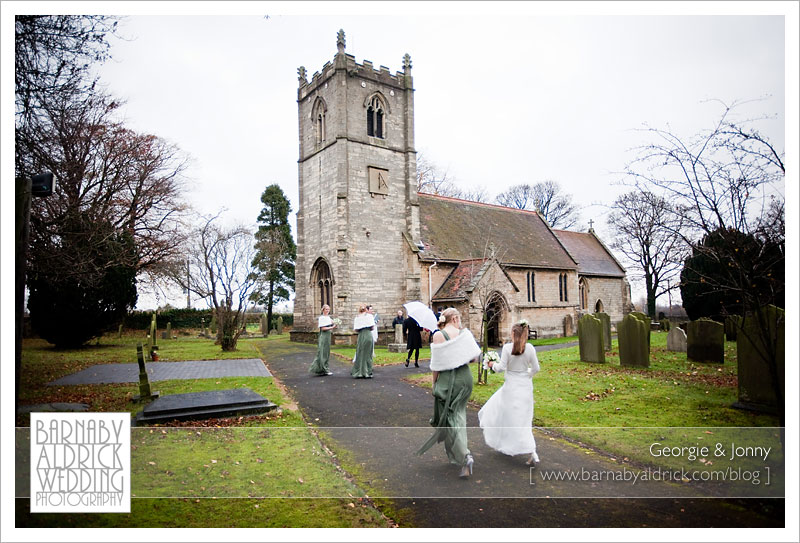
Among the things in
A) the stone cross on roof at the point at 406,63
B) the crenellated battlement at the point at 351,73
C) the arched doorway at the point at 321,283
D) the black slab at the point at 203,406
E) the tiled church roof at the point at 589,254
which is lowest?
the black slab at the point at 203,406

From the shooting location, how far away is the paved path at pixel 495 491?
3.74m

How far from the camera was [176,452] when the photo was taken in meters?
4.81

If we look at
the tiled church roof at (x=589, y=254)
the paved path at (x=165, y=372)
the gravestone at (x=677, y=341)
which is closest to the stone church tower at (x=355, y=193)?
the paved path at (x=165, y=372)

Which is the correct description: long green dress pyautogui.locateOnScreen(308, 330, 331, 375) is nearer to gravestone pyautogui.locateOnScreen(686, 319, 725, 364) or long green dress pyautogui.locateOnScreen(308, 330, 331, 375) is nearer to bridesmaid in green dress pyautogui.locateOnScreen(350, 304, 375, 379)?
bridesmaid in green dress pyautogui.locateOnScreen(350, 304, 375, 379)

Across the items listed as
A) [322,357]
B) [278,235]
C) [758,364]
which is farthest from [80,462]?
[278,235]

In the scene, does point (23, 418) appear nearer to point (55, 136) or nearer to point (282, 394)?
point (55, 136)

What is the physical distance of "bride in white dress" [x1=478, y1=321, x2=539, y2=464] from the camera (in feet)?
16.9

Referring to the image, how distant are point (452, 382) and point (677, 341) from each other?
1122 centimetres

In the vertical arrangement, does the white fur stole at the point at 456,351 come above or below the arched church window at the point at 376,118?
below

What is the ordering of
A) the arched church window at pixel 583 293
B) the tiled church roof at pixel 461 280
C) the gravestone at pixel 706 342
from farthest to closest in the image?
the arched church window at pixel 583 293 → the tiled church roof at pixel 461 280 → the gravestone at pixel 706 342

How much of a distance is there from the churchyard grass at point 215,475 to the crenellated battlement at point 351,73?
19.4 metres

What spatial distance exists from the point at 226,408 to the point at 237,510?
8.44 feet

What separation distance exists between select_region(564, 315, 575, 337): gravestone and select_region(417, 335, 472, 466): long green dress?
79.4 ft

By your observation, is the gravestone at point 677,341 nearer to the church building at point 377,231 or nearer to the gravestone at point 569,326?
the church building at point 377,231
